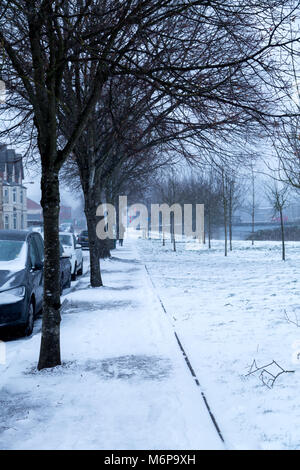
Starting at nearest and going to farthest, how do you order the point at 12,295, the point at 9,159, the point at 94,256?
1. the point at 12,295
2. the point at 94,256
3. the point at 9,159

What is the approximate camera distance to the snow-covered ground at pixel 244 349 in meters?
3.93

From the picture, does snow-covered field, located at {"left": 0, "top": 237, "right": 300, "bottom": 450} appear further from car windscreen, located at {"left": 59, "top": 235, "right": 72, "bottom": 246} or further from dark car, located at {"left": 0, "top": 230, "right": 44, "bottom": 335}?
car windscreen, located at {"left": 59, "top": 235, "right": 72, "bottom": 246}

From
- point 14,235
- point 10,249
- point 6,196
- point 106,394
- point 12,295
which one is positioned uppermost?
point 6,196

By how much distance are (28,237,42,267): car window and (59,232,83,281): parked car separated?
6.39 metres

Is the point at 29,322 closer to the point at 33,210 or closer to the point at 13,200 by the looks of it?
the point at 13,200

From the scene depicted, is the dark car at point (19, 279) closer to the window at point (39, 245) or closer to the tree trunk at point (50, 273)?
the window at point (39, 245)

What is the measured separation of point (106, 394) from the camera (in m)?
4.79

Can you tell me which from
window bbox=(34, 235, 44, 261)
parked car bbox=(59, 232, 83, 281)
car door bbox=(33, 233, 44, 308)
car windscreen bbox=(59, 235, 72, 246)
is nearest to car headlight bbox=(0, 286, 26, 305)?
car door bbox=(33, 233, 44, 308)

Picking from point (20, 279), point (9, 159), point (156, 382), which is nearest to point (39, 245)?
point (20, 279)

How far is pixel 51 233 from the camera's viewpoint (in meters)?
5.62

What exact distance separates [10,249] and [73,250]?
8.15 meters

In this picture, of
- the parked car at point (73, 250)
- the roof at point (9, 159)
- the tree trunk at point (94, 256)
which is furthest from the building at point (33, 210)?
the tree trunk at point (94, 256)
